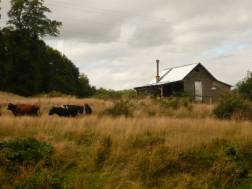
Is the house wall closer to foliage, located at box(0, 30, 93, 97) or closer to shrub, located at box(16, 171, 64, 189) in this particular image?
foliage, located at box(0, 30, 93, 97)

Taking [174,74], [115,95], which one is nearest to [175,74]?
[174,74]

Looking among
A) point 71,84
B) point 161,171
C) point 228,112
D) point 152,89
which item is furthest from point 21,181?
point 71,84

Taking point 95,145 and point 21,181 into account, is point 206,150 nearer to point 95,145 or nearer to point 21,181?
point 95,145

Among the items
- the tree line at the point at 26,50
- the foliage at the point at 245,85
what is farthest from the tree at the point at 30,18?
the foliage at the point at 245,85

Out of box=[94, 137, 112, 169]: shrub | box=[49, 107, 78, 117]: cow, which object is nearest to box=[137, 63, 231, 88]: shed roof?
box=[49, 107, 78, 117]: cow

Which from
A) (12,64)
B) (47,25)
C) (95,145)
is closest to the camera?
(95,145)

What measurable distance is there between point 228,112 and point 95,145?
1135 centimetres

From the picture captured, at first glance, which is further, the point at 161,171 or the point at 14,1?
the point at 14,1

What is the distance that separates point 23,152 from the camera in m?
14.0

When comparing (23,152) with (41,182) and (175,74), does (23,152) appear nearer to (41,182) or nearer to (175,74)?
(41,182)

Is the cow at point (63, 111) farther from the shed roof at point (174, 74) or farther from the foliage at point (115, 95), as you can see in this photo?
the shed roof at point (174, 74)

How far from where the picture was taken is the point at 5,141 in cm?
1481

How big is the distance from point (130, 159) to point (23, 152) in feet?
9.87

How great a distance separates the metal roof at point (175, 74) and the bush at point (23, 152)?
48617 millimetres
